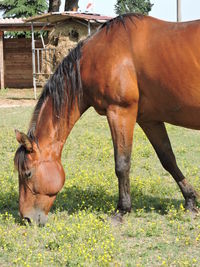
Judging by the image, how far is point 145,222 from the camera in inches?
180

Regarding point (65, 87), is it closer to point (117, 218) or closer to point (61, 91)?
point (61, 91)

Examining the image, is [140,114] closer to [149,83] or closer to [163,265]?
[149,83]

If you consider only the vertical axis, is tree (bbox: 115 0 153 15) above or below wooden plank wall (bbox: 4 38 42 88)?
above

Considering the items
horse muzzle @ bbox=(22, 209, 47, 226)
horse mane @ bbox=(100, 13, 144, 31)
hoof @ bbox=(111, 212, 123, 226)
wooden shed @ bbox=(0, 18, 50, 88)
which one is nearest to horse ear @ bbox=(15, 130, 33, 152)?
horse muzzle @ bbox=(22, 209, 47, 226)

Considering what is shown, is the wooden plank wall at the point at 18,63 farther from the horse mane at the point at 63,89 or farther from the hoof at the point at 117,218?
the hoof at the point at 117,218

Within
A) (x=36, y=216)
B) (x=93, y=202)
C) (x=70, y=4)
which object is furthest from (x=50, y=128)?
(x=70, y=4)

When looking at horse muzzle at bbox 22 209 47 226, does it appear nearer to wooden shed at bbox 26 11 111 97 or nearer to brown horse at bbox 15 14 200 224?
brown horse at bbox 15 14 200 224

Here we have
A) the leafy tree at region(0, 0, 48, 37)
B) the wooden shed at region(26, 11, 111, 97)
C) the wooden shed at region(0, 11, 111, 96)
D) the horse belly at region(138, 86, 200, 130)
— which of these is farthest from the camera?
the leafy tree at region(0, 0, 48, 37)

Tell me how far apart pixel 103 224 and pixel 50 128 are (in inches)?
45.7

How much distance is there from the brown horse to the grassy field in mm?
306

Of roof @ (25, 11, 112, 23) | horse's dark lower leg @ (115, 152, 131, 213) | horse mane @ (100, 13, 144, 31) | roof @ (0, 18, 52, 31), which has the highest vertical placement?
roof @ (25, 11, 112, 23)

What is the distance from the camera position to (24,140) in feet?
14.0

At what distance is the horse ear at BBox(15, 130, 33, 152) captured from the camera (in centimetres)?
421

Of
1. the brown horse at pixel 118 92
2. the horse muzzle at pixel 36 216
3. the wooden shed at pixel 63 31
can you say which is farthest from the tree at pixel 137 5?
the horse muzzle at pixel 36 216
